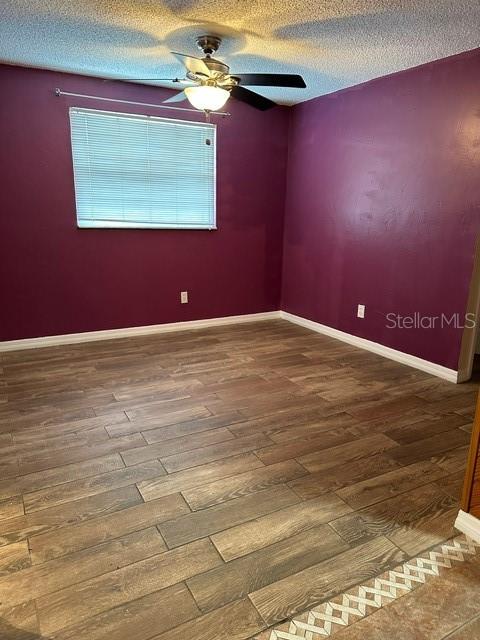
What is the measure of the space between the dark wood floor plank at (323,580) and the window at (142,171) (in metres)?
3.37

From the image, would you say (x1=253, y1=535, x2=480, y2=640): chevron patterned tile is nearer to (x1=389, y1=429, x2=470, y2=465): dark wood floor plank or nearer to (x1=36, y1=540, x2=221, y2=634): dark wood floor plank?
(x1=36, y1=540, x2=221, y2=634): dark wood floor plank

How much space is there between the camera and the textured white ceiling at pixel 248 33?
7.47 ft

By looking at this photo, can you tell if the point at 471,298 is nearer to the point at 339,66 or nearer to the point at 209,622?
the point at 339,66

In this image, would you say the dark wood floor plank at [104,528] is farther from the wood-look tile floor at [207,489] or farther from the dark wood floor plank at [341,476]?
the dark wood floor plank at [341,476]

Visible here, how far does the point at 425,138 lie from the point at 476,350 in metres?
2.05

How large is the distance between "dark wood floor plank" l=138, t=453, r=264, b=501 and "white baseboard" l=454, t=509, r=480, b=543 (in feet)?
2.91

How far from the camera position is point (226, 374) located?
3.28 m

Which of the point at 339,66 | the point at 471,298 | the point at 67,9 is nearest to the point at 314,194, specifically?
the point at 339,66

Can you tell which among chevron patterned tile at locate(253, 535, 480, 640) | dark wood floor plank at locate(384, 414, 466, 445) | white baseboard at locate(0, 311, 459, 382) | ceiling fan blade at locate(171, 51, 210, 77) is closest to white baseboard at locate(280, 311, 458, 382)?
white baseboard at locate(0, 311, 459, 382)

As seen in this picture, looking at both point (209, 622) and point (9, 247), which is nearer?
point (209, 622)

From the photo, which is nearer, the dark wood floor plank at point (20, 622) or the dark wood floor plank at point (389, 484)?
the dark wood floor plank at point (20, 622)

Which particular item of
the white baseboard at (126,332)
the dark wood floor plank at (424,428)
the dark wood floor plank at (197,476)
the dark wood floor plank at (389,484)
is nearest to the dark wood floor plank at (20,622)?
the dark wood floor plank at (197,476)

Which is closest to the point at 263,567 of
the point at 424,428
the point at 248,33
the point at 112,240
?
the point at 424,428

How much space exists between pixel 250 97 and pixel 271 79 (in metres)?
0.32
